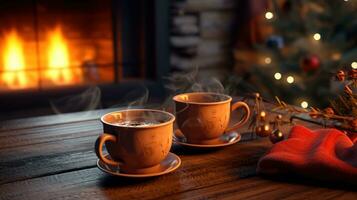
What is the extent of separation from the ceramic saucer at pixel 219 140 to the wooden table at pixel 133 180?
0.01 metres

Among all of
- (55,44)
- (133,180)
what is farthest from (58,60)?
(133,180)

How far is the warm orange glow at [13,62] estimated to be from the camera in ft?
7.35

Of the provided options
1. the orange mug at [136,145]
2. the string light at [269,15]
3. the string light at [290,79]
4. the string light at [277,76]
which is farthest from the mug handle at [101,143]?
the string light at [269,15]

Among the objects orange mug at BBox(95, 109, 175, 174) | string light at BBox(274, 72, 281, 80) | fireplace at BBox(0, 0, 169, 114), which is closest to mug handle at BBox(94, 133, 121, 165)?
orange mug at BBox(95, 109, 175, 174)

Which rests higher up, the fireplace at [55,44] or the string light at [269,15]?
the string light at [269,15]

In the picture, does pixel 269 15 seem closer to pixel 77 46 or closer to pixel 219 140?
pixel 77 46

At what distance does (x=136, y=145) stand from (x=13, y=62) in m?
1.74

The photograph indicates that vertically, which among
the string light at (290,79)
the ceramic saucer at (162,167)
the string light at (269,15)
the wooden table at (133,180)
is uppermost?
the string light at (269,15)

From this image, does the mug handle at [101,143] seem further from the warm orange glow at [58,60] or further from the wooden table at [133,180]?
the warm orange glow at [58,60]

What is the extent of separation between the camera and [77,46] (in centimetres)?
241

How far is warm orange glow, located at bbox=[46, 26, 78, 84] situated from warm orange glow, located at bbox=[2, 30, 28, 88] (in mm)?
122

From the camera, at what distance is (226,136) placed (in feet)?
3.00

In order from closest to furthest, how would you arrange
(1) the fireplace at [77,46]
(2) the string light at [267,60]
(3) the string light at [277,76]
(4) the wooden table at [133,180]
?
(4) the wooden table at [133,180], (1) the fireplace at [77,46], (3) the string light at [277,76], (2) the string light at [267,60]

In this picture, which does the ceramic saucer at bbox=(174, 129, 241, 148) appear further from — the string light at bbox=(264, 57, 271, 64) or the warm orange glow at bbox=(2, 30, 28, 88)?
the string light at bbox=(264, 57, 271, 64)
